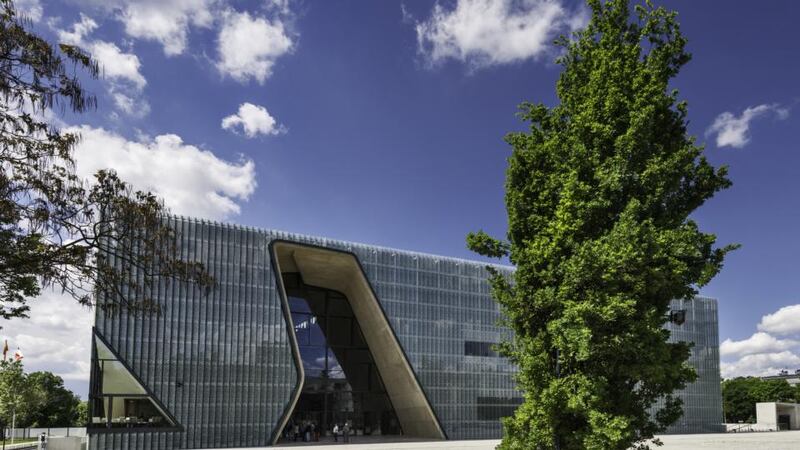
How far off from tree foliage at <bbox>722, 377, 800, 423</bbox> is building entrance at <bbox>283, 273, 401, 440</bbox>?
265ft

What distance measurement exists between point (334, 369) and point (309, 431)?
14.4 ft

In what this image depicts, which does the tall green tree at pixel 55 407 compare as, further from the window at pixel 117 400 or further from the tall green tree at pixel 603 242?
the tall green tree at pixel 603 242

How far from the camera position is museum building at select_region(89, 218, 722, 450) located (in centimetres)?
3256

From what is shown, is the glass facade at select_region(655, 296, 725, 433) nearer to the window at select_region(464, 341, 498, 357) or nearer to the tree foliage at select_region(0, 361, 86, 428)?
the window at select_region(464, 341, 498, 357)

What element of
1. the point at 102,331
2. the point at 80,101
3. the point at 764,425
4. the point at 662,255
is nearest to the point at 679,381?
the point at 662,255

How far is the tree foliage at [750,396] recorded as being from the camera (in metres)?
102

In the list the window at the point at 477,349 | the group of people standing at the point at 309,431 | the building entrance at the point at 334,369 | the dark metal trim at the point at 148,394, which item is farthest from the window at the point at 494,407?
the dark metal trim at the point at 148,394

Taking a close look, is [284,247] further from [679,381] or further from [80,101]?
[80,101]

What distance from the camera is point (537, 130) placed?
14852 millimetres

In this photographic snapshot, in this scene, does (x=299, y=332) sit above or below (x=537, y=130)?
below

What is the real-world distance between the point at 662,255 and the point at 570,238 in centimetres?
178

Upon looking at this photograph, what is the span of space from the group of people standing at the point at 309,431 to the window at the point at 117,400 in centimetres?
974

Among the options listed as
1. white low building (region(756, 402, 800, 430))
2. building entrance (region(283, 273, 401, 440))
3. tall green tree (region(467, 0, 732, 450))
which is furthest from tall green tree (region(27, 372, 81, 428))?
white low building (region(756, 402, 800, 430))

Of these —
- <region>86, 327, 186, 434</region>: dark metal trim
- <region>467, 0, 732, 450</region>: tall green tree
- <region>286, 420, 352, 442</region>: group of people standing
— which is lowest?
<region>286, 420, 352, 442</region>: group of people standing
